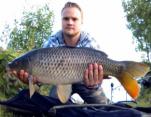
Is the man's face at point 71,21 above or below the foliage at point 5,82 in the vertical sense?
above

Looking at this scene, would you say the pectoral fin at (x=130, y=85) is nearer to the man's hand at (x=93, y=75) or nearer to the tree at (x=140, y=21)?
the man's hand at (x=93, y=75)

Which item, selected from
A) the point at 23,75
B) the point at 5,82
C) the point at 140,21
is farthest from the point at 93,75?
the point at 140,21

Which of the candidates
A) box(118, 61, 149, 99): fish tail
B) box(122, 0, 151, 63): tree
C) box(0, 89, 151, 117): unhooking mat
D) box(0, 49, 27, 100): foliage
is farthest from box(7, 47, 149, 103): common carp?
box(122, 0, 151, 63): tree

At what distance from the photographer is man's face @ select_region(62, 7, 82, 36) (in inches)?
134

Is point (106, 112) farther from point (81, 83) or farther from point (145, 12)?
point (145, 12)

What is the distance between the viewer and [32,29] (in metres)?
16.1

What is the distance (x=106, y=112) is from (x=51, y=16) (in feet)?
46.5

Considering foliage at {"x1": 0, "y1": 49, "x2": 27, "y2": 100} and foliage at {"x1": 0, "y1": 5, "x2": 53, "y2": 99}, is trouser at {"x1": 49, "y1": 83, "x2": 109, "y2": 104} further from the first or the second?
foliage at {"x1": 0, "y1": 5, "x2": 53, "y2": 99}

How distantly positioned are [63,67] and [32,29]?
13.1 meters

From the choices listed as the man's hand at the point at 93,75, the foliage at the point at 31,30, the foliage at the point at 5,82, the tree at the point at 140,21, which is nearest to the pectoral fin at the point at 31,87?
the man's hand at the point at 93,75

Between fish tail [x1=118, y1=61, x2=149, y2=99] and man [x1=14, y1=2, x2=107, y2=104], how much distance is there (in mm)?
144

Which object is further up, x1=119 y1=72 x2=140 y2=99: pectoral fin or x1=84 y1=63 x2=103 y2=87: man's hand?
x1=84 y1=63 x2=103 y2=87: man's hand

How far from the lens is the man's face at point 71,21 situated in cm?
340

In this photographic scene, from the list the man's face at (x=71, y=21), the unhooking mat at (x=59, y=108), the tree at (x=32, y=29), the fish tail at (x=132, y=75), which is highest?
the tree at (x=32, y=29)
